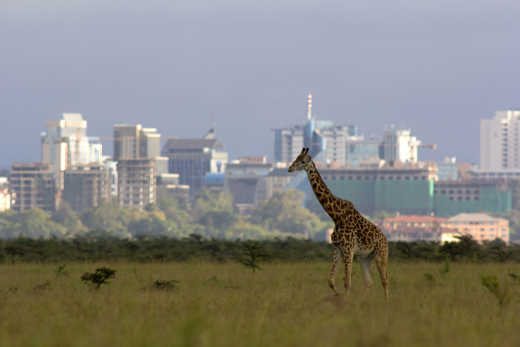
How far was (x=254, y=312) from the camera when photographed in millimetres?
17109

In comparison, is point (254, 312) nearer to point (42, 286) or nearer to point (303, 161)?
point (303, 161)

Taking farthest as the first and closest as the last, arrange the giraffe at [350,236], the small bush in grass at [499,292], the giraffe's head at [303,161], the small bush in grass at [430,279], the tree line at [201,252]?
the tree line at [201,252] < the small bush in grass at [430,279] < the giraffe's head at [303,161] < the giraffe at [350,236] < the small bush in grass at [499,292]

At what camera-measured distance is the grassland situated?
13.3 meters

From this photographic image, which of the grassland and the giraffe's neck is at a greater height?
the giraffe's neck

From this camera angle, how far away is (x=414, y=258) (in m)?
35.8

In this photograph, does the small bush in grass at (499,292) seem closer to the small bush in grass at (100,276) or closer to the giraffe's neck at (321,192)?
the giraffe's neck at (321,192)

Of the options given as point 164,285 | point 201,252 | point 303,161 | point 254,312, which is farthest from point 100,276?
point 201,252

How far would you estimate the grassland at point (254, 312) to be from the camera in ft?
43.5

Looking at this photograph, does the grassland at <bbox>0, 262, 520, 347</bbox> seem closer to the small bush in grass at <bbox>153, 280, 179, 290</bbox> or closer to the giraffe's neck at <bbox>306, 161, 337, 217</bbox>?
the small bush in grass at <bbox>153, 280, 179, 290</bbox>

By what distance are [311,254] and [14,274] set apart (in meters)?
13.5

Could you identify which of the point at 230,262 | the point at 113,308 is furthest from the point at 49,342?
the point at 230,262

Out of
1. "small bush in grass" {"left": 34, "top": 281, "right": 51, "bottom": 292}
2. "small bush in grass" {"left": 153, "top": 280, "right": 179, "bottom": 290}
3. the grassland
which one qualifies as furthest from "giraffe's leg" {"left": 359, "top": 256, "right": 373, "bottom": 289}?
"small bush in grass" {"left": 34, "top": 281, "right": 51, "bottom": 292}

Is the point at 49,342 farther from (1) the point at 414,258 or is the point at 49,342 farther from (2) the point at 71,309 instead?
(1) the point at 414,258

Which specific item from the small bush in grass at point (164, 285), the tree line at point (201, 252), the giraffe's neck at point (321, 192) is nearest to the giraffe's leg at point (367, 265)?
the giraffe's neck at point (321, 192)
